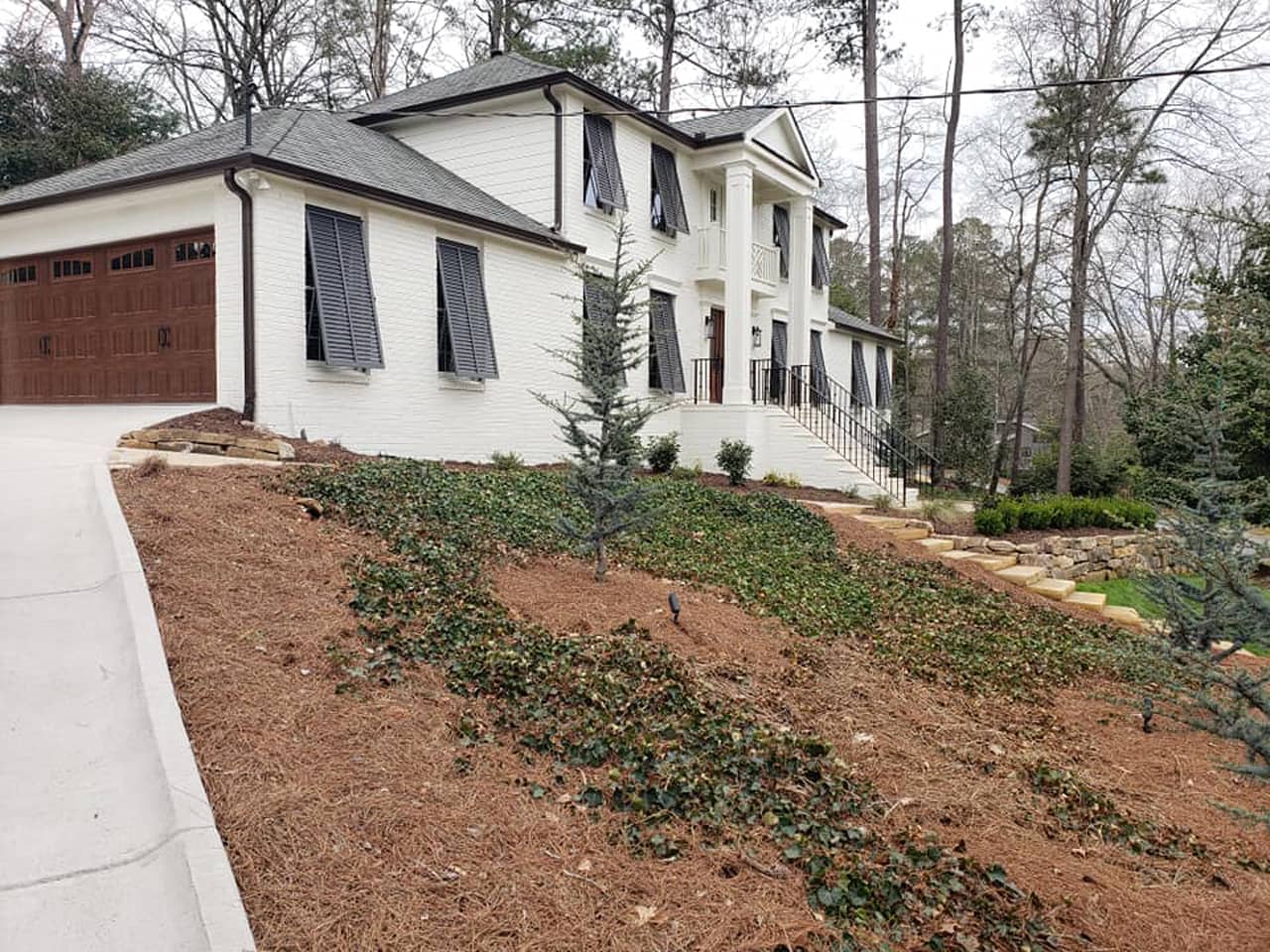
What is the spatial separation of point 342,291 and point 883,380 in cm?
1867

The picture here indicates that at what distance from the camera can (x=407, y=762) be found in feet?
10.5

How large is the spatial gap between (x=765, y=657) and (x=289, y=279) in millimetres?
7121

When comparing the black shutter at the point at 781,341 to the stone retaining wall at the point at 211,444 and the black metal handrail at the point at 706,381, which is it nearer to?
the black metal handrail at the point at 706,381

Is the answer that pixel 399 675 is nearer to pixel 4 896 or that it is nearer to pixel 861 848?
pixel 4 896

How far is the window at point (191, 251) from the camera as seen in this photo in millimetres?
9500

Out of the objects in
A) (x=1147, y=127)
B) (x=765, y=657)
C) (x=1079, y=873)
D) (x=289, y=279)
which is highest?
(x=1147, y=127)

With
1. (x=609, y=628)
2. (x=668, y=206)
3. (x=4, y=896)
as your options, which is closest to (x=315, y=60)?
(x=668, y=206)

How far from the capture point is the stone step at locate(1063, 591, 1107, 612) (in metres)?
8.45

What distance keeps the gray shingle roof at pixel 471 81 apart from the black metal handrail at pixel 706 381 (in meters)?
5.68

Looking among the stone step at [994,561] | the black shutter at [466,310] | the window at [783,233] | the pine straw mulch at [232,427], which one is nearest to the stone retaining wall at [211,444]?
the pine straw mulch at [232,427]

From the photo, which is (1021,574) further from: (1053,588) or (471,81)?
(471,81)

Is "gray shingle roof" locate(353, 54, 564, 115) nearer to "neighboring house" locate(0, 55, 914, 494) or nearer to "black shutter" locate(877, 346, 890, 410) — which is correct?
"neighboring house" locate(0, 55, 914, 494)

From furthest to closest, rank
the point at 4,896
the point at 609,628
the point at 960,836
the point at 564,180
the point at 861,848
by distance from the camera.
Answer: the point at 564,180
the point at 609,628
the point at 960,836
the point at 861,848
the point at 4,896

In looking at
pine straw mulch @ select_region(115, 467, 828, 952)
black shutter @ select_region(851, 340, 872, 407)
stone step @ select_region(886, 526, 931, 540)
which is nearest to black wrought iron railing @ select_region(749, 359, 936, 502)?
stone step @ select_region(886, 526, 931, 540)
